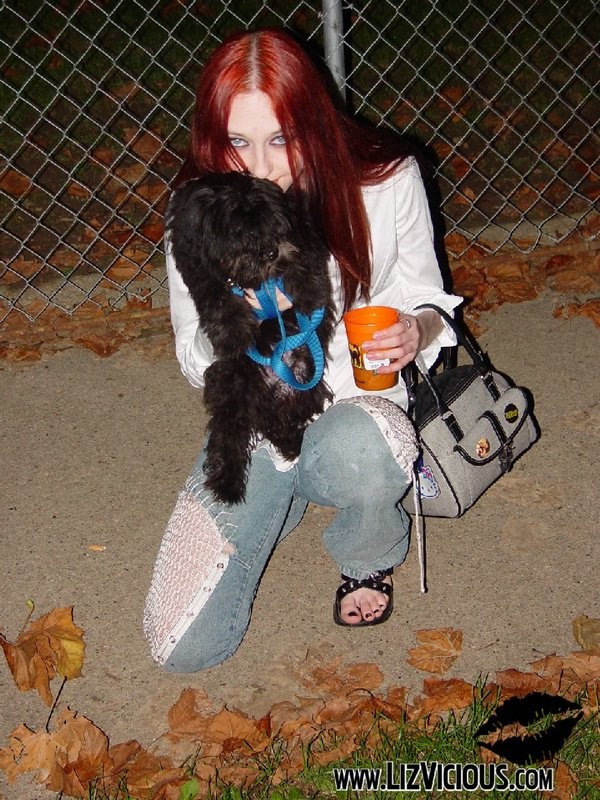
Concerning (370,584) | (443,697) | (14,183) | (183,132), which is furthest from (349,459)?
(183,132)

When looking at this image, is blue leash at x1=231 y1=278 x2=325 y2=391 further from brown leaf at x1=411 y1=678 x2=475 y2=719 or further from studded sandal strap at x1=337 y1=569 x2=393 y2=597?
brown leaf at x1=411 y1=678 x2=475 y2=719

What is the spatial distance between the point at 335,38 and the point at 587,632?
8.96 feet

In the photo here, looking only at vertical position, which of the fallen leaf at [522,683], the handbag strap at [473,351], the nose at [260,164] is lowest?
the fallen leaf at [522,683]

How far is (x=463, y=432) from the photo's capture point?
9.17 feet

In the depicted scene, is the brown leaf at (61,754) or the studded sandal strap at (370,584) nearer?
the brown leaf at (61,754)

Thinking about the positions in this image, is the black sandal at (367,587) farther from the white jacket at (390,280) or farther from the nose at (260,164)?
the nose at (260,164)

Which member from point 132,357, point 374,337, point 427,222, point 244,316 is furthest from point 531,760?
point 132,357

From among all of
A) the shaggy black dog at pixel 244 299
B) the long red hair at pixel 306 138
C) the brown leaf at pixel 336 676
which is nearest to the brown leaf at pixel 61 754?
the brown leaf at pixel 336 676

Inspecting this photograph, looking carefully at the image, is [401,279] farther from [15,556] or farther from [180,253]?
[15,556]

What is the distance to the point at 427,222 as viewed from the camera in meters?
2.96

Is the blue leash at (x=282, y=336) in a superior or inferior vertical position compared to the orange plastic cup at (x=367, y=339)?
inferior

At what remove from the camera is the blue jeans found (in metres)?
2.67

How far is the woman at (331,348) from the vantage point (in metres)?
2.57

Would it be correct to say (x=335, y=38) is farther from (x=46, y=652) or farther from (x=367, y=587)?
(x=46, y=652)
